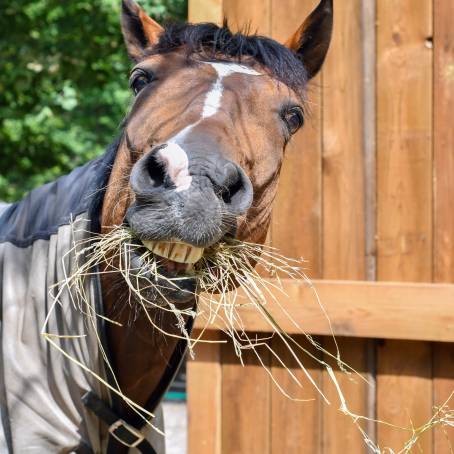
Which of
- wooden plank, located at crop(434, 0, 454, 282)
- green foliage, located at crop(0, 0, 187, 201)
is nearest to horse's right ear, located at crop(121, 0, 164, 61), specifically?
wooden plank, located at crop(434, 0, 454, 282)

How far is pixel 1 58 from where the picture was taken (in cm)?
649

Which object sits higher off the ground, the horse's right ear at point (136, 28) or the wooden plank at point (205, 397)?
the horse's right ear at point (136, 28)

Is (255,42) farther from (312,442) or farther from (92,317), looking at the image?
(312,442)

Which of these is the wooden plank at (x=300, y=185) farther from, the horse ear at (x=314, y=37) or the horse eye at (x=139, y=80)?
the horse eye at (x=139, y=80)

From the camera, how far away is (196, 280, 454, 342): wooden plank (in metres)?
3.27

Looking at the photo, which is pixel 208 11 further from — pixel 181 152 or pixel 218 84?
pixel 181 152

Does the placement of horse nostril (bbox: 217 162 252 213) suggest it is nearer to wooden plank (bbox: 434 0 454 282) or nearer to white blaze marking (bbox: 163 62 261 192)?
white blaze marking (bbox: 163 62 261 192)

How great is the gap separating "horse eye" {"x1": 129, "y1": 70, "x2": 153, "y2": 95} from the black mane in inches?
4.7

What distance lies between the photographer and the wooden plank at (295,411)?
3.55 meters

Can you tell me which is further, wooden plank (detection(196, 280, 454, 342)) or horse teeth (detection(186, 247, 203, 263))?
wooden plank (detection(196, 280, 454, 342))

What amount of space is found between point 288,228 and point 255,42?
1.17 m

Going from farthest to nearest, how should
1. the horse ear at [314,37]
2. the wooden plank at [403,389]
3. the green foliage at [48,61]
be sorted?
the green foliage at [48,61] < the wooden plank at [403,389] < the horse ear at [314,37]

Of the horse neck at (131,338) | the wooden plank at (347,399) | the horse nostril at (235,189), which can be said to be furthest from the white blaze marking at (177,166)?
the wooden plank at (347,399)

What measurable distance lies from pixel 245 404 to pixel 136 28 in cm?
181
